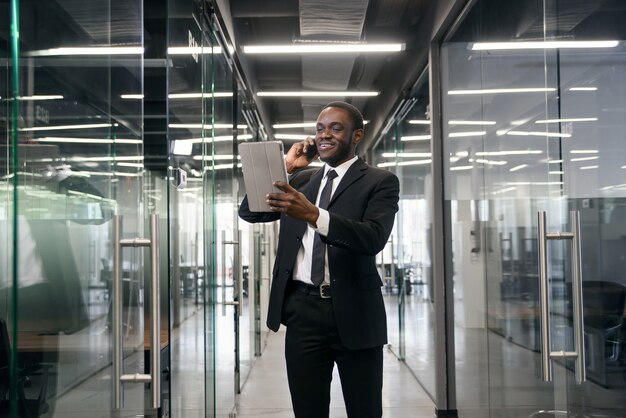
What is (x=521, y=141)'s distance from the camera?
304 cm

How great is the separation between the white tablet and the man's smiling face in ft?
1.12

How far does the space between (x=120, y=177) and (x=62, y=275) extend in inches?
14.7

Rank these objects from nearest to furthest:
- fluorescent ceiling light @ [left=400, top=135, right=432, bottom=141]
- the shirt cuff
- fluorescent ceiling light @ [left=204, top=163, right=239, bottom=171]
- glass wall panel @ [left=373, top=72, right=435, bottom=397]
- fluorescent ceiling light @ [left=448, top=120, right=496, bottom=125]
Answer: the shirt cuff < fluorescent ceiling light @ [left=204, top=163, right=239, bottom=171] < fluorescent ceiling light @ [left=448, top=120, right=496, bottom=125] < fluorescent ceiling light @ [left=400, top=135, right=432, bottom=141] < glass wall panel @ [left=373, top=72, right=435, bottom=397]

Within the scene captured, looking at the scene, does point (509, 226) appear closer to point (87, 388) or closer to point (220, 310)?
point (220, 310)

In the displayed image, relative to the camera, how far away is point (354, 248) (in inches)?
76.8

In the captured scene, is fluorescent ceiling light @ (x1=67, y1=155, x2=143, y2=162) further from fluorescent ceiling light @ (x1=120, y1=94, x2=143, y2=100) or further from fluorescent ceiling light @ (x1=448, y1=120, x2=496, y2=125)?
fluorescent ceiling light @ (x1=448, y1=120, x2=496, y2=125)

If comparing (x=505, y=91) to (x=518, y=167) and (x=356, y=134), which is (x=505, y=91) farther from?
(x=356, y=134)

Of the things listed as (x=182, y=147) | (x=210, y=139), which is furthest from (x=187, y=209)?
(x=210, y=139)

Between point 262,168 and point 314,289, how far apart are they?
0.46 meters

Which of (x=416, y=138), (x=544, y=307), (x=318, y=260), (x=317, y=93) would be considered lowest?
(x=544, y=307)

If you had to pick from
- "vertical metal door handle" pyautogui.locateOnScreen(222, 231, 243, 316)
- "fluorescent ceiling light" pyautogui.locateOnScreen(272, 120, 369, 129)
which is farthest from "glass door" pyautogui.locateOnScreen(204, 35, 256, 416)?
"fluorescent ceiling light" pyautogui.locateOnScreen(272, 120, 369, 129)

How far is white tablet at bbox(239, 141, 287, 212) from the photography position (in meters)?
1.84

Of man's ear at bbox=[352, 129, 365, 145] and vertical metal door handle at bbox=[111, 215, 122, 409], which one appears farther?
man's ear at bbox=[352, 129, 365, 145]

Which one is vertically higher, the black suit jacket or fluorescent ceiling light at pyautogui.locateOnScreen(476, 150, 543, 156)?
fluorescent ceiling light at pyautogui.locateOnScreen(476, 150, 543, 156)
